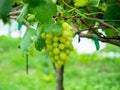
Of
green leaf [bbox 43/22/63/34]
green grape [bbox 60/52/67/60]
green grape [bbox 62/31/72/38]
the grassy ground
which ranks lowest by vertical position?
the grassy ground

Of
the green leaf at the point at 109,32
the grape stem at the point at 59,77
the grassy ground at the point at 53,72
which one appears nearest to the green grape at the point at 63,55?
the green leaf at the point at 109,32

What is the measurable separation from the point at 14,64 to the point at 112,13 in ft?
14.6

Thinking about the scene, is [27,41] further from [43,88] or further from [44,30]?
[43,88]

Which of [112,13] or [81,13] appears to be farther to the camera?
[112,13]

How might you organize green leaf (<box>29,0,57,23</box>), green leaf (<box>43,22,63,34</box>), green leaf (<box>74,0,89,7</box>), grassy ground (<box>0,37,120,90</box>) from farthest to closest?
grassy ground (<box>0,37,120,90</box>)
green leaf (<box>74,0,89,7</box>)
green leaf (<box>43,22,63,34</box>)
green leaf (<box>29,0,57,23</box>)

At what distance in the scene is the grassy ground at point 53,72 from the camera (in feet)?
15.0

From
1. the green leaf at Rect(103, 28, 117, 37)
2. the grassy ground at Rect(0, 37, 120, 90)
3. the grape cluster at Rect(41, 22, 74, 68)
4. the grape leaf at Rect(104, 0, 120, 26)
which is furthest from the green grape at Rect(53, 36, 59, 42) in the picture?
the grassy ground at Rect(0, 37, 120, 90)

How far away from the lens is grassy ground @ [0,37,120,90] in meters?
4.56

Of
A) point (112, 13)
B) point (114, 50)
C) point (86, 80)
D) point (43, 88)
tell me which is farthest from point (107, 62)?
point (112, 13)

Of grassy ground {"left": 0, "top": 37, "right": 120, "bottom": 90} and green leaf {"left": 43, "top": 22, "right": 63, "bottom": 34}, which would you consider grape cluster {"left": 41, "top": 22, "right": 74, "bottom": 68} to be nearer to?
green leaf {"left": 43, "top": 22, "right": 63, "bottom": 34}

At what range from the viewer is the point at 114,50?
21.3 ft

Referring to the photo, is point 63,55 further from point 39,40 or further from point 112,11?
point 112,11

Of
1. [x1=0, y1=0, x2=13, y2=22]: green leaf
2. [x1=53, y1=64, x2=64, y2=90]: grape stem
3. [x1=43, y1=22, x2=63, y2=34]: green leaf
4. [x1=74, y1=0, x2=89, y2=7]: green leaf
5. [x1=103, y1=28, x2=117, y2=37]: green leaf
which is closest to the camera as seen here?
[x1=0, y1=0, x2=13, y2=22]: green leaf

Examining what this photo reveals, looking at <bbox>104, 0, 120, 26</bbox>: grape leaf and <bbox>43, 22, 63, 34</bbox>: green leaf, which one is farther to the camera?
<bbox>104, 0, 120, 26</bbox>: grape leaf
